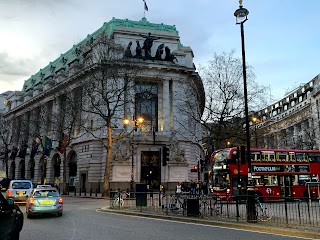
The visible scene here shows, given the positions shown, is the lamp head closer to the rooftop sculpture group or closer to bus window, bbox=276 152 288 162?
bus window, bbox=276 152 288 162

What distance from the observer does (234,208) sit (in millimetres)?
14766

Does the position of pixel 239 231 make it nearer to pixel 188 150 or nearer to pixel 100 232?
pixel 100 232

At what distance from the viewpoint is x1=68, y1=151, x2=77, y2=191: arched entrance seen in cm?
4881

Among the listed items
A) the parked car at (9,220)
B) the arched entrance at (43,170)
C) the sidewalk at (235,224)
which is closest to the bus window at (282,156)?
the sidewalk at (235,224)

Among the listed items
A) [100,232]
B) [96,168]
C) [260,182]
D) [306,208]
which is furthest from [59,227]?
[96,168]

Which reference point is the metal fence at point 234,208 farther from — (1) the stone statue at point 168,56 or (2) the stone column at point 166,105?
(1) the stone statue at point 168,56

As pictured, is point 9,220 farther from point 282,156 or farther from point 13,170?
point 13,170

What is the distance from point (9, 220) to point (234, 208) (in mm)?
9925

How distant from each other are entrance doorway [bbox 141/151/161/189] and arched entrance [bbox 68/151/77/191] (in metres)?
11.8

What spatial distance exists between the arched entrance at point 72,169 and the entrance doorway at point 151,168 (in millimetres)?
11816

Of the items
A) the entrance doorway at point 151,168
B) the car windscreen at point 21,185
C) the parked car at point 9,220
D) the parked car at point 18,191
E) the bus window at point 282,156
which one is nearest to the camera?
the parked car at point 9,220

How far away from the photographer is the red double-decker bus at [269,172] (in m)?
24.5

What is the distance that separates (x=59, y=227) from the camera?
12.4 metres

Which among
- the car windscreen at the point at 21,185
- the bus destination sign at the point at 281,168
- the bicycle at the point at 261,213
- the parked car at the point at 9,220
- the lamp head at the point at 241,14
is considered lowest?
the bicycle at the point at 261,213
